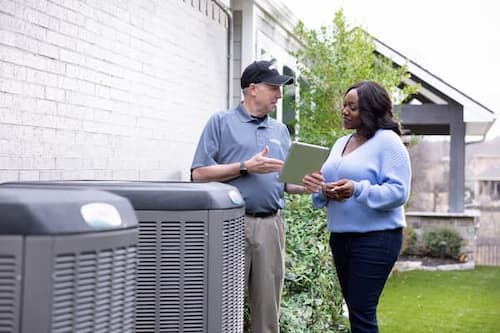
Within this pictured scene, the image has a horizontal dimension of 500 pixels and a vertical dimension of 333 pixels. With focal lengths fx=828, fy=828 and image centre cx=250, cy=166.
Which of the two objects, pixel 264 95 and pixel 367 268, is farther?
pixel 264 95

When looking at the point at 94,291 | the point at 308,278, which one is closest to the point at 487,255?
the point at 308,278

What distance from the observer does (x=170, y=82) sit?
21.2 feet

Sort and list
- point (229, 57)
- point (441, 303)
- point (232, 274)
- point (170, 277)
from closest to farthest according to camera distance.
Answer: point (170, 277), point (232, 274), point (229, 57), point (441, 303)

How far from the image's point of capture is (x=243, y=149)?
4.41 meters

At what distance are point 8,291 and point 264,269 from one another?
8.15 feet

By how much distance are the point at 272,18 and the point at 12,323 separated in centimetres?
852

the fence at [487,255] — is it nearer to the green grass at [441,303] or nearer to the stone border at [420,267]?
the stone border at [420,267]

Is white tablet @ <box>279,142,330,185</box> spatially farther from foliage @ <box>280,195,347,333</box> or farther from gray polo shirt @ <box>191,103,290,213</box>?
foliage @ <box>280,195,347,333</box>

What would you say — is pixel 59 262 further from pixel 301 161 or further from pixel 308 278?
pixel 308 278

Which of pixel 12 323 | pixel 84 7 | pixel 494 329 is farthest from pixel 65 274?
pixel 494 329

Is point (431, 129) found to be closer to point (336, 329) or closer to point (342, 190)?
point (336, 329)

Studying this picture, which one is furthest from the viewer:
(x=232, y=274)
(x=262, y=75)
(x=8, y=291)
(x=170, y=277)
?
(x=262, y=75)

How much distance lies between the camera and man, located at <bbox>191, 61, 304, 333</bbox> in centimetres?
437

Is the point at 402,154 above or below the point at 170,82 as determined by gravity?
below
